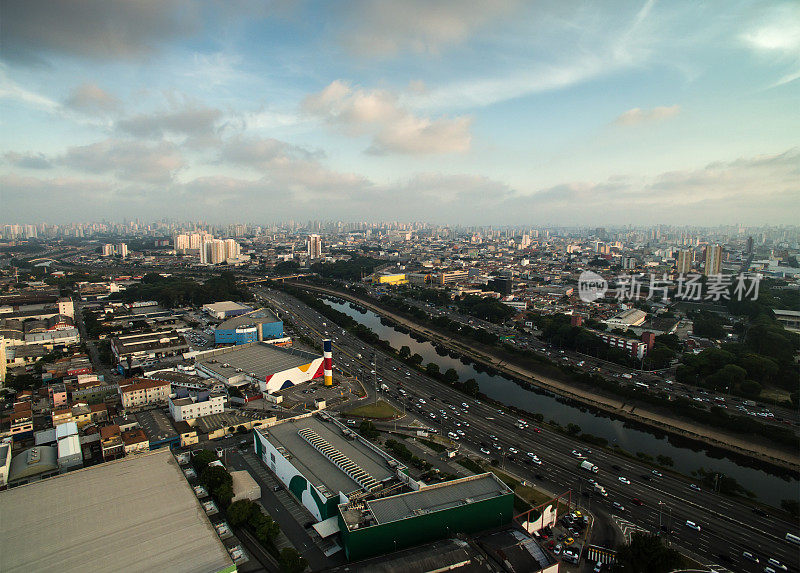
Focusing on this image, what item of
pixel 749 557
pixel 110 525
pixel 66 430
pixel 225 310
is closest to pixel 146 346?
pixel 225 310

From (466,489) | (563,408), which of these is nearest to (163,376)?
(466,489)

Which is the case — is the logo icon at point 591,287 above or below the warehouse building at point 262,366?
above

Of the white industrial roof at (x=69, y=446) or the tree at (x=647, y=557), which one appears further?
the white industrial roof at (x=69, y=446)

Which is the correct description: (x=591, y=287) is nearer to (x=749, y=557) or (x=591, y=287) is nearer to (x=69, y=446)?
(x=749, y=557)

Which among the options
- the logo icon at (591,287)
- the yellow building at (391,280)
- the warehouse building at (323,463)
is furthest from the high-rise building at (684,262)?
the warehouse building at (323,463)

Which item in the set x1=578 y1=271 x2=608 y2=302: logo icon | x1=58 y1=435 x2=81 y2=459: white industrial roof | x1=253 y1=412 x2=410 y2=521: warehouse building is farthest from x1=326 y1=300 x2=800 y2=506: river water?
x1=578 y1=271 x2=608 y2=302: logo icon

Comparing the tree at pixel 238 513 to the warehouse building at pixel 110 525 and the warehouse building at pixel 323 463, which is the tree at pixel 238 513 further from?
the warehouse building at pixel 323 463
